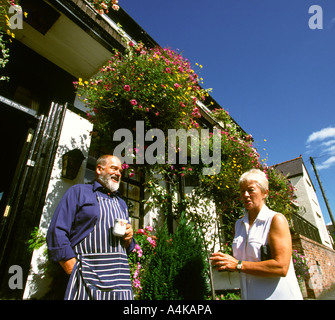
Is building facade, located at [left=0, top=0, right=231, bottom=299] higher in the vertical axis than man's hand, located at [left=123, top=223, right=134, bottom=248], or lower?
higher

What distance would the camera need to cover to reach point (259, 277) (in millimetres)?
1430

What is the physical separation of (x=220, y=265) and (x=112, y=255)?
86 cm

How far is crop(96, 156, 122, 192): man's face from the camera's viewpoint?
213 centimetres

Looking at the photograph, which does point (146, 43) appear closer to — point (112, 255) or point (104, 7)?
point (104, 7)

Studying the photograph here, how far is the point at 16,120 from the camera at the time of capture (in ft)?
A: 11.7

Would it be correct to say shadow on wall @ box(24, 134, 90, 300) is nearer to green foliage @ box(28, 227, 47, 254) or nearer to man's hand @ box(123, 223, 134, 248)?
green foliage @ box(28, 227, 47, 254)

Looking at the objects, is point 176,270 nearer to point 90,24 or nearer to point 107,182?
point 107,182

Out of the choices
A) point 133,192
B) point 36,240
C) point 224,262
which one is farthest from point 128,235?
point 133,192

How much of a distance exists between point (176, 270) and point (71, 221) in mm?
2338

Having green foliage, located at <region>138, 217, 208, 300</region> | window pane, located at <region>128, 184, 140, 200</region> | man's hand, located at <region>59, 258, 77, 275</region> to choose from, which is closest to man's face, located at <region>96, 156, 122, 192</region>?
man's hand, located at <region>59, 258, 77, 275</region>

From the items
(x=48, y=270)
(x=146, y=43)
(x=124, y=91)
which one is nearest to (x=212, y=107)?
(x=146, y=43)

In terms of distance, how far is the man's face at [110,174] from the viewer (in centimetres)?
213

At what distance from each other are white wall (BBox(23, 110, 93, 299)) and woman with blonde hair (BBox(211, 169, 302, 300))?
265 centimetres
